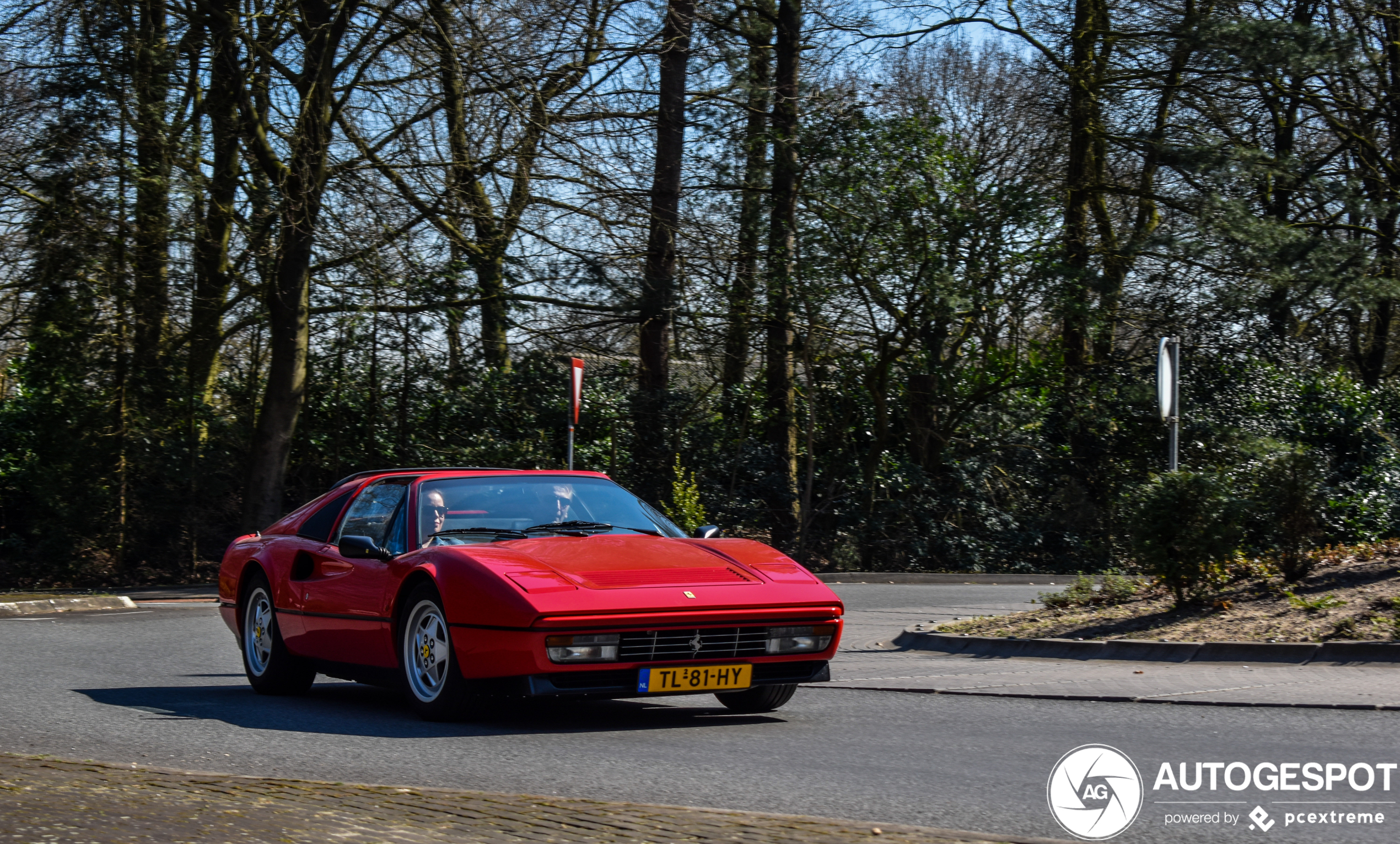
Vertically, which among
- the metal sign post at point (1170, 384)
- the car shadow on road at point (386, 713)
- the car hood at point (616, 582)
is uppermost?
the metal sign post at point (1170, 384)

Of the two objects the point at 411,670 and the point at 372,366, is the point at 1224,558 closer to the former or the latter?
the point at 411,670

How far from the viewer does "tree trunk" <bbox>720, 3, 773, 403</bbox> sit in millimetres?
22656

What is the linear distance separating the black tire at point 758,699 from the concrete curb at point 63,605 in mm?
11428

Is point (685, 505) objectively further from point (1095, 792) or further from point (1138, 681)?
point (1095, 792)

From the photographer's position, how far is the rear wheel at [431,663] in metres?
7.68

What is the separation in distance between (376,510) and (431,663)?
1.44 metres

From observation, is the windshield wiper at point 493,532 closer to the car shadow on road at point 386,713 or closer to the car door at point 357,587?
the car door at point 357,587

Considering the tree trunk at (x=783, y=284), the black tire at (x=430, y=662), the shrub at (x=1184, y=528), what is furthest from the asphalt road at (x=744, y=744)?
the tree trunk at (x=783, y=284)

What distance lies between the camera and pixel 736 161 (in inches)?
908

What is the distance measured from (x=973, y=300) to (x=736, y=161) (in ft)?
14.8

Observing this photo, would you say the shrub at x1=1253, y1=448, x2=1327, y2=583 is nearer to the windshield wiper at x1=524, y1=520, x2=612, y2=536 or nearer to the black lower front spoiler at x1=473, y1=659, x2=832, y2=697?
the windshield wiper at x1=524, y1=520, x2=612, y2=536

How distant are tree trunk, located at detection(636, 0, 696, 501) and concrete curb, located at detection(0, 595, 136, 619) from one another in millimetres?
8462

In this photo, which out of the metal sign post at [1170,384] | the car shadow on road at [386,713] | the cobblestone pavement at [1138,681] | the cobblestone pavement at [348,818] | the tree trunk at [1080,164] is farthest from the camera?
the tree trunk at [1080,164]

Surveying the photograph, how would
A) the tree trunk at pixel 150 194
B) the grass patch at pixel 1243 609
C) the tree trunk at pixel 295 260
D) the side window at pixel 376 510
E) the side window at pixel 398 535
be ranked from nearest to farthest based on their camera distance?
the side window at pixel 398 535 → the side window at pixel 376 510 → the grass patch at pixel 1243 609 → the tree trunk at pixel 295 260 → the tree trunk at pixel 150 194
